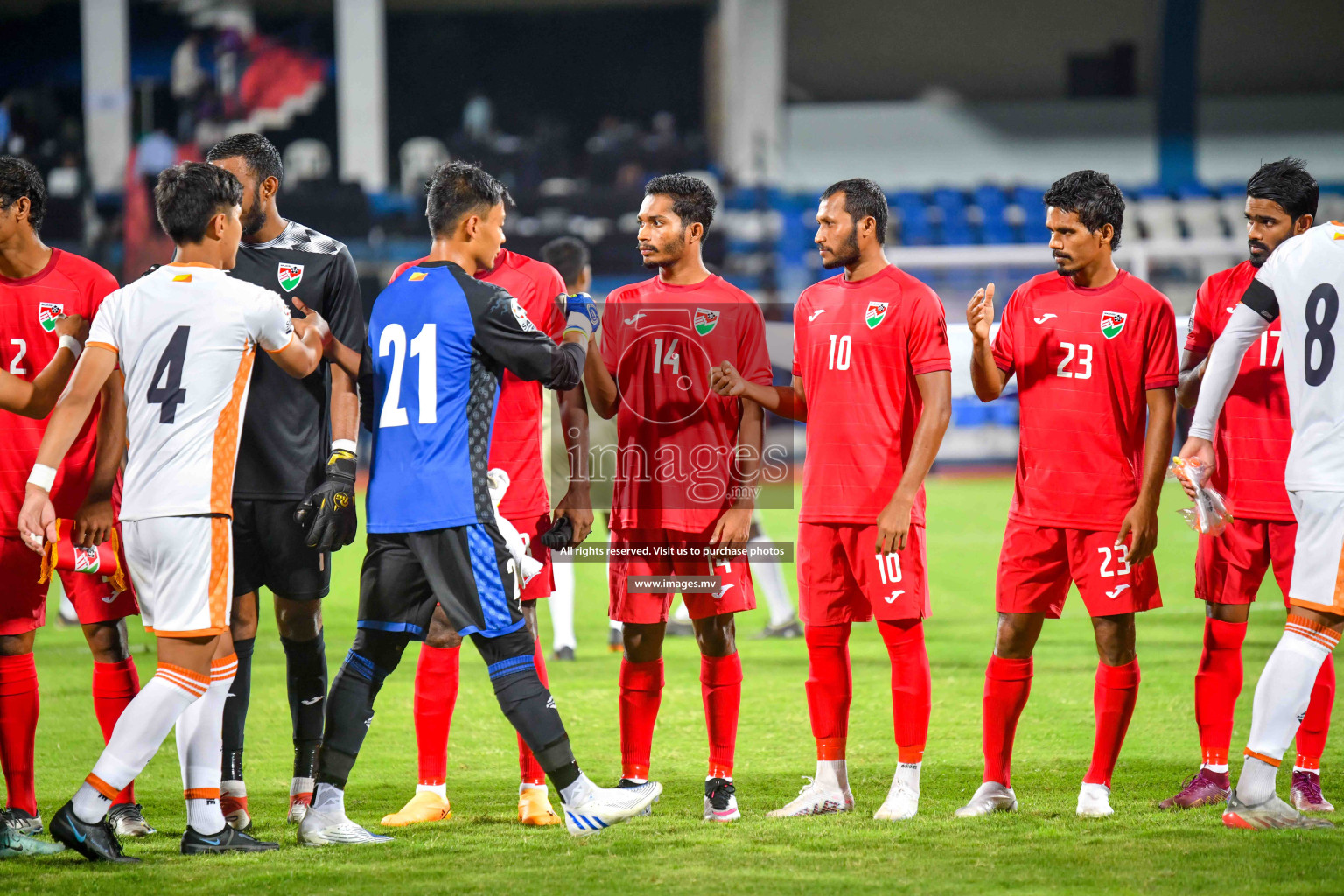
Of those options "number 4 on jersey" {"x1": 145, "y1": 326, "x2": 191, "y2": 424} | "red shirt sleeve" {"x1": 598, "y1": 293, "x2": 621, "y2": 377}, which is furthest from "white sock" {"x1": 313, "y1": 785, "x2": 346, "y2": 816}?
"red shirt sleeve" {"x1": 598, "y1": 293, "x2": 621, "y2": 377}

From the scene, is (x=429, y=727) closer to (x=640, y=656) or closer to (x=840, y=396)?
(x=640, y=656)

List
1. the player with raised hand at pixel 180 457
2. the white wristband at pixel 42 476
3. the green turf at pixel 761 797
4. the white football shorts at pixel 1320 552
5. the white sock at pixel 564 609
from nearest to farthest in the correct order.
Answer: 1. the green turf at pixel 761 797
2. the player with raised hand at pixel 180 457
3. the white wristband at pixel 42 476
4. the white football shorts at pixel 1320 552
5. the white sock at pixel 564 609

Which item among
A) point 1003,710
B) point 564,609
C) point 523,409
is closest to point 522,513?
point 523,409

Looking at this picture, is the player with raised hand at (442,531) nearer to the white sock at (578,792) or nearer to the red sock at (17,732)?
the white sock at (578,792)

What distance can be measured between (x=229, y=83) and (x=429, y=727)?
19.7m

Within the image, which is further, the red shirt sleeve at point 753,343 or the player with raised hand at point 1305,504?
the red shirt sleeve at point 753,343

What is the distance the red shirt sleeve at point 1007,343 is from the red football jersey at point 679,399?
79cm

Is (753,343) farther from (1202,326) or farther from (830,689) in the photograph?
(1202,326)

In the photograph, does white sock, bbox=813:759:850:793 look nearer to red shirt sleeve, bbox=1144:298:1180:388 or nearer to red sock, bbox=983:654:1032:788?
red sock, bbox=983:654:1032:788

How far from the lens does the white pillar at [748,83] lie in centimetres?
2244

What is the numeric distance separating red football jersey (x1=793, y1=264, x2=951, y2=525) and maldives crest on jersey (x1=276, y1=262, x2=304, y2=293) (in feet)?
5.68

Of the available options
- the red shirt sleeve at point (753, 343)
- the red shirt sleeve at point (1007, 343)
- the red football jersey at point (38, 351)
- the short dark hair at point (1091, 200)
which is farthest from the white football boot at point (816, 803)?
the red football jersey at point (38, 351)

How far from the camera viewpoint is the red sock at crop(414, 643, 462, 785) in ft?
14.8

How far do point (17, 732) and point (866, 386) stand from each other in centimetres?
297
